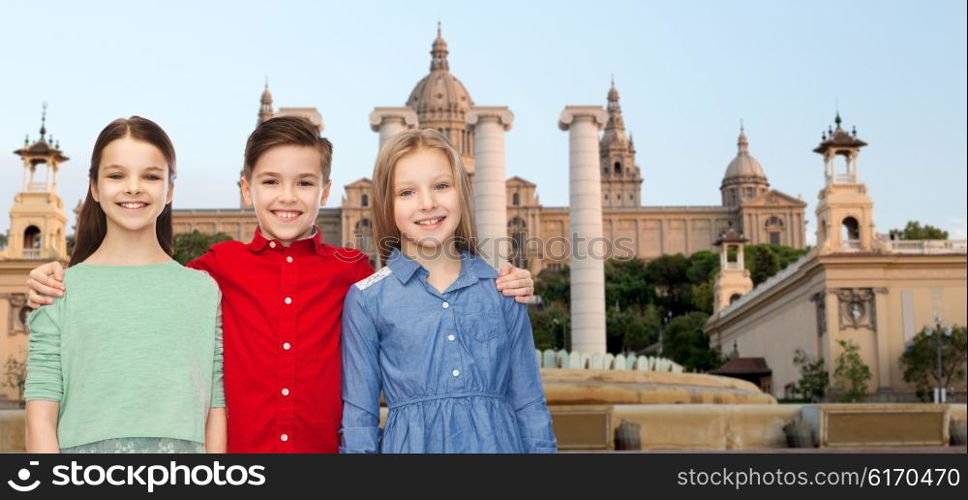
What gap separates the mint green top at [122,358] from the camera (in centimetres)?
434

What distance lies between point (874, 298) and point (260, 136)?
45358 mm

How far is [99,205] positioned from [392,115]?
27832 millimetres

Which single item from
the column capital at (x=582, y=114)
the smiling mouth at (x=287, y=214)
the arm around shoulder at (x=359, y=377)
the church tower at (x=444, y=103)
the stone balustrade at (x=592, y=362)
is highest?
the church tower at (x=444, y=103)

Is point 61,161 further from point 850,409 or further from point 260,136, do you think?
point 260,136

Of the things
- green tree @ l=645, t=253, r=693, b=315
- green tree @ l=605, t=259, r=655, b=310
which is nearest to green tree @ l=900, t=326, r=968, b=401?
green tree @ l=605, t=259, r=655, b=310

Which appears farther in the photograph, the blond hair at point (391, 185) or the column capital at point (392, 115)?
the column capital at point (392, 115)

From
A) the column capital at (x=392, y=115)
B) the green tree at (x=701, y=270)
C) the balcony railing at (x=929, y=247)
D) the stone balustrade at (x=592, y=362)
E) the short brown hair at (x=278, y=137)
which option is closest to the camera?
the short brown hair at (x=278, y=137)

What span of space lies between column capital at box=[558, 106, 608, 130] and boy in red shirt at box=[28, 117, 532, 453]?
1155 inches

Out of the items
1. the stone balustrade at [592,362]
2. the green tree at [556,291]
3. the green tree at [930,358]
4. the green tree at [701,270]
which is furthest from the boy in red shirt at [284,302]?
the green tree at [701,270]

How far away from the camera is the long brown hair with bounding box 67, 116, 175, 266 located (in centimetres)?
461

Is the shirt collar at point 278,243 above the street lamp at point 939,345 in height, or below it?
below

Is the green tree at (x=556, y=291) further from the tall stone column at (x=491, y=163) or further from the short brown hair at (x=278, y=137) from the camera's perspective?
the short brown hair at (x=278, y=137)

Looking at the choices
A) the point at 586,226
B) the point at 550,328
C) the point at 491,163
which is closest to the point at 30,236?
the point at 491,163

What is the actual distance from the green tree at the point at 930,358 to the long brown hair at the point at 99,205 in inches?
1703
